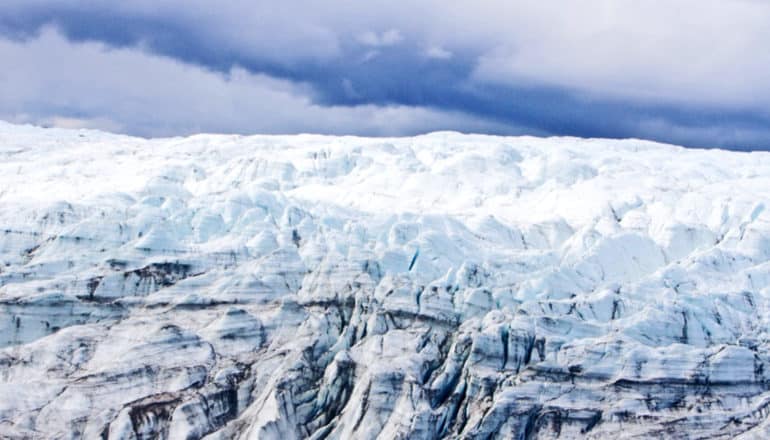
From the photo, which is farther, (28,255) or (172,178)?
(172,178)

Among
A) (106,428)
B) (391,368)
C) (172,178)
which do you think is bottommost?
(106,428)

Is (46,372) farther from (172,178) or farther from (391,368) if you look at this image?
(172,178)

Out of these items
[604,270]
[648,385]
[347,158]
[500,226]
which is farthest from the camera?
[347,158]

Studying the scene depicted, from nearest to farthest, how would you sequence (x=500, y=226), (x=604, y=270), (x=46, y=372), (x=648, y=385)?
1. (x=648, y=385)
2. (x=46, y=372)
3. (x=604, y=270)
4. (x=500, y=226)

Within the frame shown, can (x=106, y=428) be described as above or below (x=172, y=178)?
below

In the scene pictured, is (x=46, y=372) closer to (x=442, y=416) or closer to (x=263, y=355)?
(x=263, y=355)

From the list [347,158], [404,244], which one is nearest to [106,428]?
[404,244]
